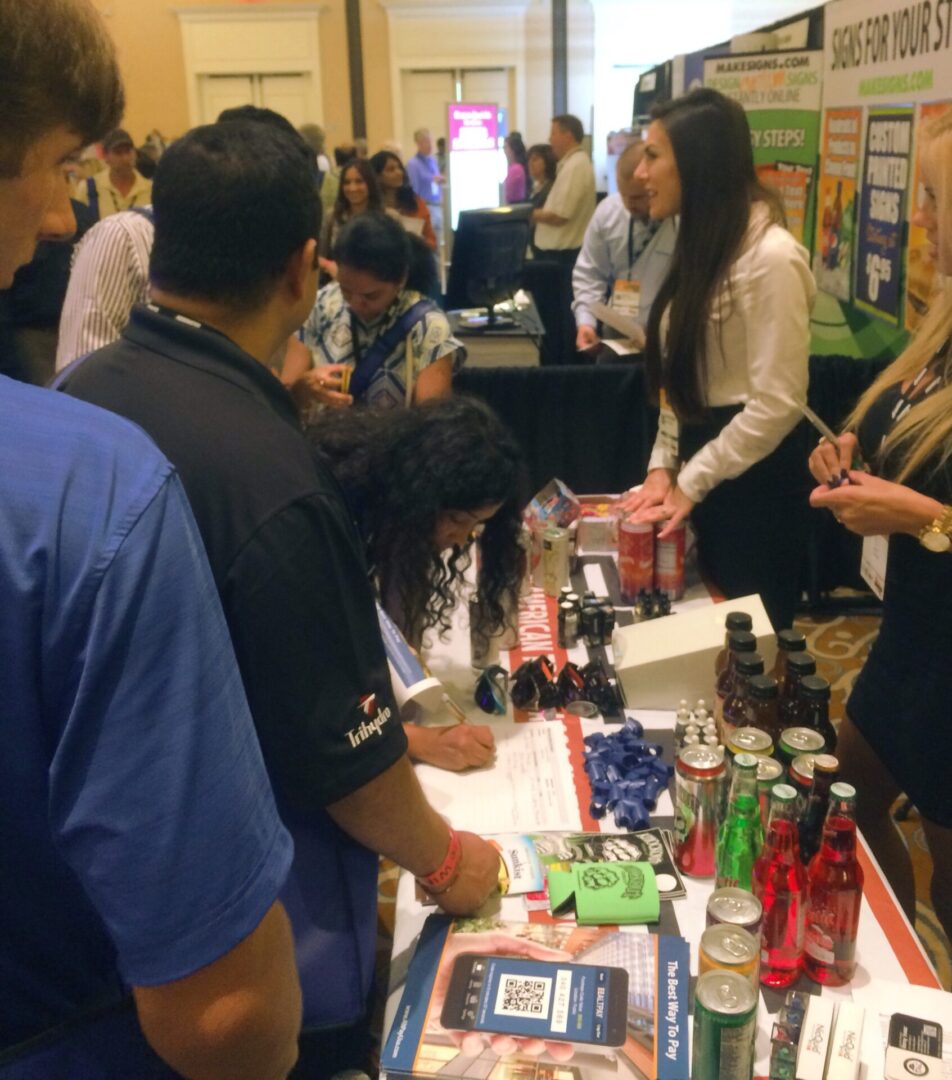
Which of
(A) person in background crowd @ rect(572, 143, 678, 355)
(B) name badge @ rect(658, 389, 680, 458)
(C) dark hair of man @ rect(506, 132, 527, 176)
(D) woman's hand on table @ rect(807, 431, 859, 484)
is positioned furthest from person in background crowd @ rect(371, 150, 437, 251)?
(D) woman's hand on table @ rect(807, 431, 859, 484)

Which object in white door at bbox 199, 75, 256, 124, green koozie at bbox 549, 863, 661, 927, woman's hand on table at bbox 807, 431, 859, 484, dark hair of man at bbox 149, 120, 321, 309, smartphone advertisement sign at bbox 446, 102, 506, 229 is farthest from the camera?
white door at bbox 199, 75, 256, 124

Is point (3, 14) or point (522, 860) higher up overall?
point (3, 14)

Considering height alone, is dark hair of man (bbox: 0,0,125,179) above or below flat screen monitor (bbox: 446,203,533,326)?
above

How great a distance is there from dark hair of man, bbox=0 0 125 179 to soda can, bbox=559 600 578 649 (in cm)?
133

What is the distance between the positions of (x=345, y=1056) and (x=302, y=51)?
12182mm

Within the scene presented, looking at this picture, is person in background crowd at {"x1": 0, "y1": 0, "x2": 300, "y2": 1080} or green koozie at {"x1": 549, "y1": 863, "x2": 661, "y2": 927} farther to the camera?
green koozie at {"x1": 549, "y1": 863, "x2": 661, "y2": 927}

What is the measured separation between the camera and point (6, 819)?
564 mm

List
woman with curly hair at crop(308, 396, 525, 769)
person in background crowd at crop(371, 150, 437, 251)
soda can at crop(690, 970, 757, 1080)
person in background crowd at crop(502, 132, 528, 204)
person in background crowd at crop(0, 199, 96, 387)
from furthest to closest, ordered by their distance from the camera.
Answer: person in background crowd at crop(502, 132, 528, 204) < person in background crowd at crop(371, 150, 437, 251) < person in background crowd at crop(0, 199, 96, 387) < woman with curly hair at crop(308, 396, 525, 769) < soda can at crop(690, 970, 757, 1080)

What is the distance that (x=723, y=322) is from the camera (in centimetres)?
209

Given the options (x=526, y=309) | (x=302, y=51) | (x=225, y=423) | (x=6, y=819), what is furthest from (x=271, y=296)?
(x=302, y=51)

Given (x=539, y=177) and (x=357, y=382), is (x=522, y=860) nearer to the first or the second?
(x=357, y=382)

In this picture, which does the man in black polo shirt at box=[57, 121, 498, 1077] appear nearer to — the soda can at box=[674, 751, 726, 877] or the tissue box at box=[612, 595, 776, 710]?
the soda can at box=[674, 751, 726, 877]

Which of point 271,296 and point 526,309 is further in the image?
point 526,309

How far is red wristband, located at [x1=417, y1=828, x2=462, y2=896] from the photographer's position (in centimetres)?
114
